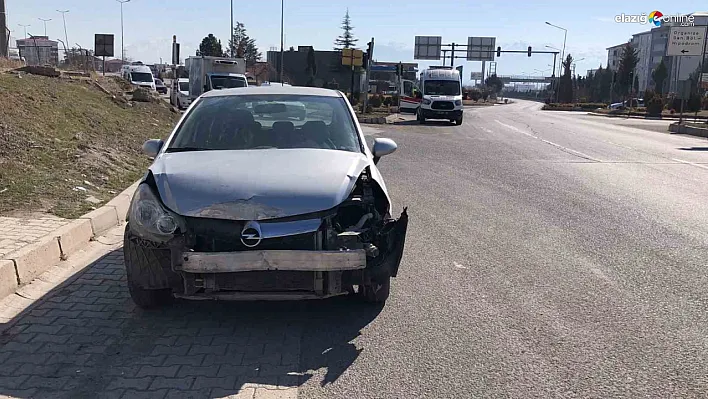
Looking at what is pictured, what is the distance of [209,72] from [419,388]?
29.2 meters

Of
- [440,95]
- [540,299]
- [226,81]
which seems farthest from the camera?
[440,95]

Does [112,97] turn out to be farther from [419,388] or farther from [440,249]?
[419,388]

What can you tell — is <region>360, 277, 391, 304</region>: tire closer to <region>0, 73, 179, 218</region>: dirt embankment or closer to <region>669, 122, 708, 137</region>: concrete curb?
<region>0, 73, 179, 218</region>: dirt embankment

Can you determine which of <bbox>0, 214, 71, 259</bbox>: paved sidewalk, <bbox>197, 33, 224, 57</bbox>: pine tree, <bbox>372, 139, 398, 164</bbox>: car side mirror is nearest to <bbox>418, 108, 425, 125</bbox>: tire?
<bbox>372, 139, 398, 164</bbox>: car side mirror

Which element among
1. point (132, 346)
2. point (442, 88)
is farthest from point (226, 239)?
point (442, 88)

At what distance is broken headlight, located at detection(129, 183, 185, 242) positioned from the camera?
4.39 m

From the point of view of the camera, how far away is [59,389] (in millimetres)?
3725

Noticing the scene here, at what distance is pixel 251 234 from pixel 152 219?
2.28 ft

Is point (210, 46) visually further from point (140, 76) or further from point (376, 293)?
point (376, 293)

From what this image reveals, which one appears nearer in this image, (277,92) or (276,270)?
(276,270)

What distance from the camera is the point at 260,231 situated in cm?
429

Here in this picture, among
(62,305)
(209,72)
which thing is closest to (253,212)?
(62,305)

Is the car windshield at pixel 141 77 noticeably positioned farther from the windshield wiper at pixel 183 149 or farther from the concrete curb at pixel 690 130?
the windshield wiper at pixel 183 149

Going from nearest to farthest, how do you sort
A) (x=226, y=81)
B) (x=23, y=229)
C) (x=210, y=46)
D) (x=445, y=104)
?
(x=23, y=229)
(x=226, y=81)
(x=445, y=104)
(x=210, y=46)
